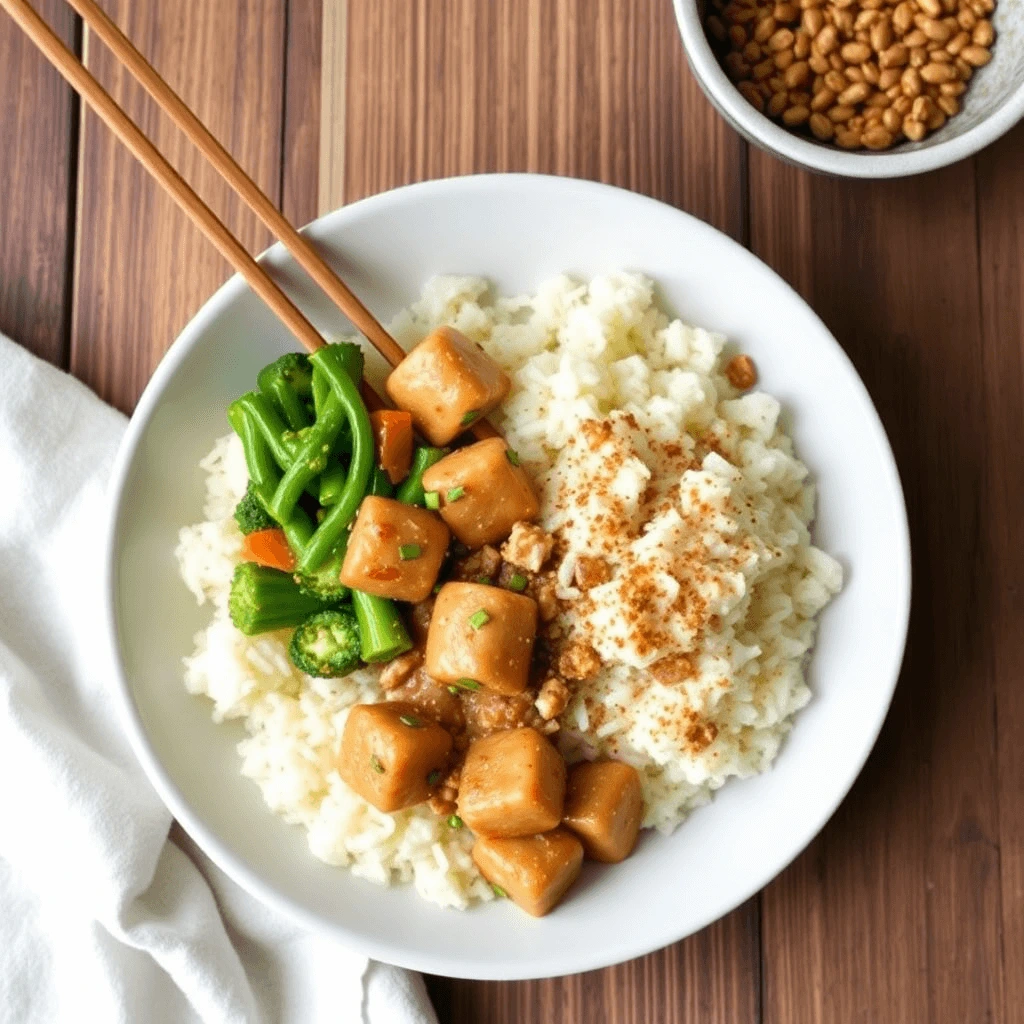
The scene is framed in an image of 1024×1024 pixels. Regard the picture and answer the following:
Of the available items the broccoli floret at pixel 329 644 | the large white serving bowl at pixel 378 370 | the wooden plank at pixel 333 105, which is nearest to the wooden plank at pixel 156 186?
the wooden plank at pixel 333 105

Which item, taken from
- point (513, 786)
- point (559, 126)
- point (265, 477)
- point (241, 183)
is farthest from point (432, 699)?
point (559, 126)

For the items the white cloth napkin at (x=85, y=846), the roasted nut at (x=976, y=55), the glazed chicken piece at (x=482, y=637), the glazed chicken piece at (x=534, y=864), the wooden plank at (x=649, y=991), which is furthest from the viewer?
the wooden plank at (x=649, y=991)

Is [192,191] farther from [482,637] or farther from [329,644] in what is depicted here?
[482,637]

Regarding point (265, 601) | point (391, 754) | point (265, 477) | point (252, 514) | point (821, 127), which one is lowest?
point (391, 754)

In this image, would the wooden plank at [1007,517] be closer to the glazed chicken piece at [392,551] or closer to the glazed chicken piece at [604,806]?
the glazed chicken piece at [604,806]

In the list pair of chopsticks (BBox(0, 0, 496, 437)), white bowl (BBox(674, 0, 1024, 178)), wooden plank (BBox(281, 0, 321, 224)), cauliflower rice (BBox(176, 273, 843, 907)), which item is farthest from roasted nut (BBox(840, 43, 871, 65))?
wooden plank (BBox(281, 0, 321, 224))

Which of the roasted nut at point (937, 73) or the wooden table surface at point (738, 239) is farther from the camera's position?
the wooden table surface at point (738, 239)

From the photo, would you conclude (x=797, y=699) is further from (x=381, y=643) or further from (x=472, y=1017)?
(x=472, y=1017)
